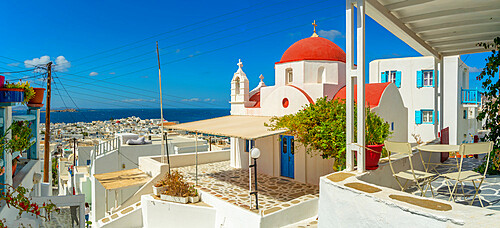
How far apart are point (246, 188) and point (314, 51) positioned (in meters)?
7.29

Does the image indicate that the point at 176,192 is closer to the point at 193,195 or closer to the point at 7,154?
the point at 193,195

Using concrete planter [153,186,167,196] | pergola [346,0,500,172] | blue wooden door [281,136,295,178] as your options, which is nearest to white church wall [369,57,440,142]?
pergola [346,0,500,172]

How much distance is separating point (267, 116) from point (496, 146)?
28.2 ft

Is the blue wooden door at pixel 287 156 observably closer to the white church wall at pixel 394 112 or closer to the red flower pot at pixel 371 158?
the white church wall at pixel 394 112

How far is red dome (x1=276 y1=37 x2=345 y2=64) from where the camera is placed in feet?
48.4

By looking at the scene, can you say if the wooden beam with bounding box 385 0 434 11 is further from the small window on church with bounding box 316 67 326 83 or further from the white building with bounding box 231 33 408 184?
the small window on church with bounding box 316 67 326 83

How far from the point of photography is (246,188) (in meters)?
11.4

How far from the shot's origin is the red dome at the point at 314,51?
48.4 ft

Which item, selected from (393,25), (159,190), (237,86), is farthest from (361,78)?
(237,86)

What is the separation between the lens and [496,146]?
7.52 meters

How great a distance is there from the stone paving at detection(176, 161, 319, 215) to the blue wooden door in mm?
306

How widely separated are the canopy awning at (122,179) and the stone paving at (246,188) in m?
1.82

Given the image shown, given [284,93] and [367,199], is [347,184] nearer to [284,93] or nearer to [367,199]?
[367,199]

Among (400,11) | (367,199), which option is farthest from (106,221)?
(400,11)
